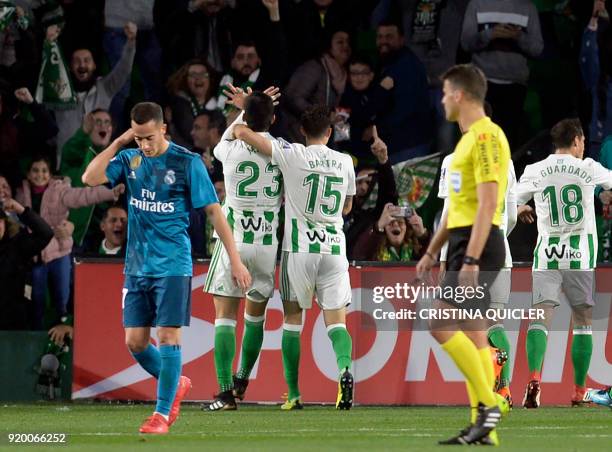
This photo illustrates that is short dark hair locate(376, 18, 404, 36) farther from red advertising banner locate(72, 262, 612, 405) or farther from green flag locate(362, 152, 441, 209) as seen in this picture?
red advertising banner locate(72, 262, 612, 405)

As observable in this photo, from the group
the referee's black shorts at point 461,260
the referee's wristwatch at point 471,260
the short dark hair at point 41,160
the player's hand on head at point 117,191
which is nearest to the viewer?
the referee's wristwatch at point 471,260

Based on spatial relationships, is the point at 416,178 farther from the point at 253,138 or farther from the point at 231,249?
the point at 231,249

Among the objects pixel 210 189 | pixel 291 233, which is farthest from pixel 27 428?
pixel 291 233

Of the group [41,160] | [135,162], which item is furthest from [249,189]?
[41,160]

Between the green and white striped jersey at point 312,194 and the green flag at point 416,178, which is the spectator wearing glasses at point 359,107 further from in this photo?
the green and white striped jersey at point 312,194

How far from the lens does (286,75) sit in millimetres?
15031

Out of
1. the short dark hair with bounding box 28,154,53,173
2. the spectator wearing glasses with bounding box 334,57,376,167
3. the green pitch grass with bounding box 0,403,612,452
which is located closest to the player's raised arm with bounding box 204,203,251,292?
the green pitch grass with bounding box 0,403,612,452

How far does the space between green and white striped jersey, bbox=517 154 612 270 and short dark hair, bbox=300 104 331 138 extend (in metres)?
1.85

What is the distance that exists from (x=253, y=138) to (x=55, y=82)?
4.75m

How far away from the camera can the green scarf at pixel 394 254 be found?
13.3 meters

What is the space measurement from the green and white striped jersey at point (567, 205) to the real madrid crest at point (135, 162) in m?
4.23

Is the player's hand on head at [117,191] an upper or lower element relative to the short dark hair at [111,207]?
upper

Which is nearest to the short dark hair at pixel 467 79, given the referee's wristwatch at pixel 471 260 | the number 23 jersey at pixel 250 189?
the referee's wristwatch at pixel 471 260

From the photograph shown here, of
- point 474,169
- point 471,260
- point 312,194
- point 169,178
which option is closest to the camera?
point 471,260
